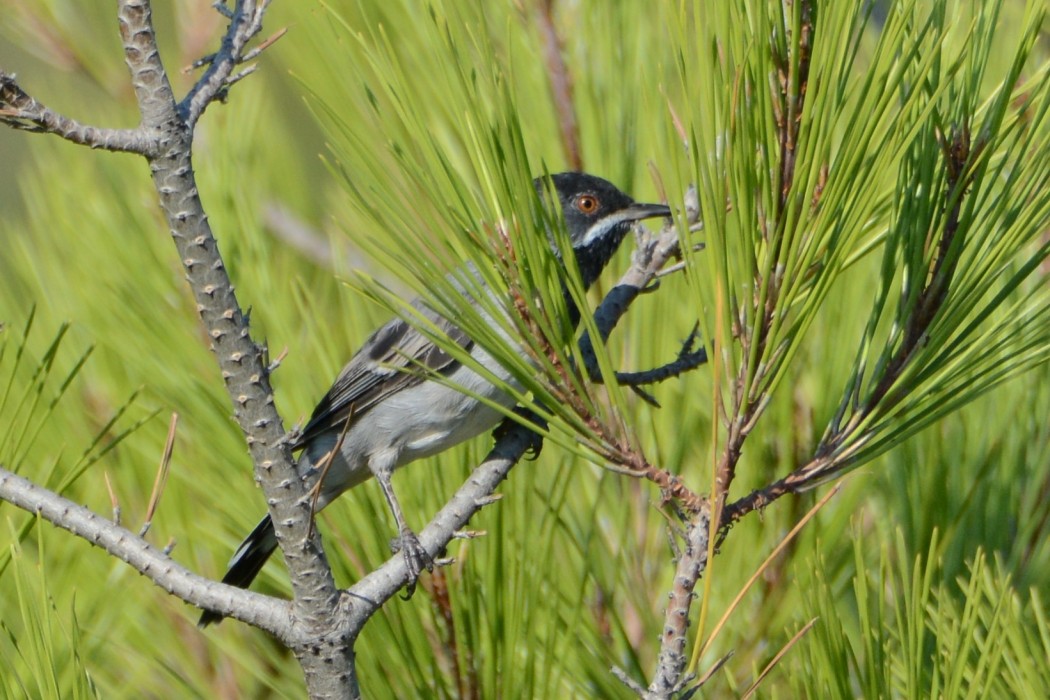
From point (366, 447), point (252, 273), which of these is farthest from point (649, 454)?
point (366, 447)

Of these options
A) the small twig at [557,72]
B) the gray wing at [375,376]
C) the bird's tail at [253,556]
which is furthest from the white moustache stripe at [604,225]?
the bird's tail at [253,556]

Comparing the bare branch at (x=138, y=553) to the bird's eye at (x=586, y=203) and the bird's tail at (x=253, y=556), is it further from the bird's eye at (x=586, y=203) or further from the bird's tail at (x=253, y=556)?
the bird's eye at (x=586, y=203)

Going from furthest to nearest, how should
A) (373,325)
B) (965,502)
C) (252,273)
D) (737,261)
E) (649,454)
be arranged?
(373,325) < (252,273) < (649,454) < (965,502) < (737,261)

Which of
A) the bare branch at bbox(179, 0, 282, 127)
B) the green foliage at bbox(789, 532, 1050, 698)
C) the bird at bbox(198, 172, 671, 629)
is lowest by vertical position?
the green foliage at bbox(789, 532, 1050, 698)

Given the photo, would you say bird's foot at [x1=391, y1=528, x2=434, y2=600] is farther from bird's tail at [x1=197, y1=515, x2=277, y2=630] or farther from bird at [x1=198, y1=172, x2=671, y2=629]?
bird at [x1=198, y1=172, x2=671, y2=629]

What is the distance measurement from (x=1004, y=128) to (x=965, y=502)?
81 cm

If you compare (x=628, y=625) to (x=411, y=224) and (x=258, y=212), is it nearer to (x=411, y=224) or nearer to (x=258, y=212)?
(x=411, y=224)

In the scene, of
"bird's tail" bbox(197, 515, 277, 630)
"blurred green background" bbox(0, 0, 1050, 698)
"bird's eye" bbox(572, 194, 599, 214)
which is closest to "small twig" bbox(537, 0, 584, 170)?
"blurred green background" bbox(0, 0, 1050, 698)

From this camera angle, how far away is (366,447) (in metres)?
3.76

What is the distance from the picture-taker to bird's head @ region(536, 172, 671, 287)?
9.78 feet

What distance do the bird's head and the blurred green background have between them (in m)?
0.20

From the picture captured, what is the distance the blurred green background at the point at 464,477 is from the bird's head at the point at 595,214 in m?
0.20

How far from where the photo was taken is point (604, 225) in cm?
331

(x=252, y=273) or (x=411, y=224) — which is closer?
(x=411, y=224)
